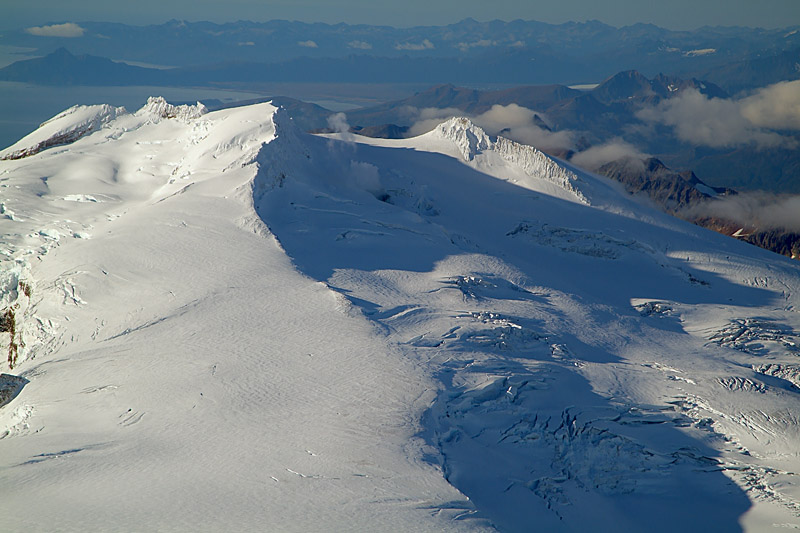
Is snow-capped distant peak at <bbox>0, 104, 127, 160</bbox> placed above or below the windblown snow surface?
above

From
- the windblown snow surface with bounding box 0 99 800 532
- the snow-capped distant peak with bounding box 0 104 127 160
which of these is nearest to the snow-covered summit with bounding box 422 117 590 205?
the windblown snow surface with bounding box 0 99 800 532

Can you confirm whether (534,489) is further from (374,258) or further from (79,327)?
(79,327)

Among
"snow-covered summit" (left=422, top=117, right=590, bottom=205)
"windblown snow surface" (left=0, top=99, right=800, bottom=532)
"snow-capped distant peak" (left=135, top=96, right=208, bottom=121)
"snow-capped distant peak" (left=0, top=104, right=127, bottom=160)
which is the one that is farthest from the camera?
"snow-covered summit" (left=422, top=117, right=590, bottom=205)

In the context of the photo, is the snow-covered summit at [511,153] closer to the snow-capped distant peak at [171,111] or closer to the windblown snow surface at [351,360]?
the windblown snow surface at [351,360]

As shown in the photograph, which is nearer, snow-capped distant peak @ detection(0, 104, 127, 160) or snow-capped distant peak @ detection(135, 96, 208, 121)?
snow-capped distant peak @ detection(0, 104, 127, 160)

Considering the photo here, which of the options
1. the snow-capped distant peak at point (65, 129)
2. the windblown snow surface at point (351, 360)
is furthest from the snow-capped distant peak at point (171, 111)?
the windblown snow surface at point (351, 360)

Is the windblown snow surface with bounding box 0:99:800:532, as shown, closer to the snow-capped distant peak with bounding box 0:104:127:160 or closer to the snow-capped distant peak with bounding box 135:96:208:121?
the snow-capped distant peak with bounding box 0:104:127:160

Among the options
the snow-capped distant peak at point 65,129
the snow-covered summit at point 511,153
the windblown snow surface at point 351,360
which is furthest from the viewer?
the snow-covered summit at point 511,153
